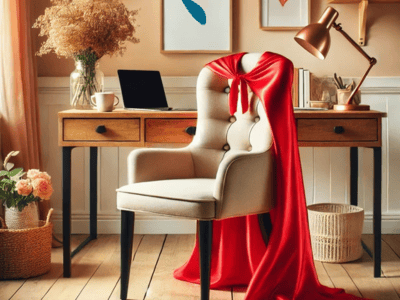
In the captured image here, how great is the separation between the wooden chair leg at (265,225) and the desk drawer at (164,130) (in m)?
0.51

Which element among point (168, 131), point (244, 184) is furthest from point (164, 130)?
point (244, 184)

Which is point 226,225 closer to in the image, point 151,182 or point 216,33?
point 151,182

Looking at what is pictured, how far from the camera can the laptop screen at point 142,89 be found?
2676mm

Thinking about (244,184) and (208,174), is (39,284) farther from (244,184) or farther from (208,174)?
(244,184)

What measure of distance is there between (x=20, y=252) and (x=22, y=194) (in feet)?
0.84

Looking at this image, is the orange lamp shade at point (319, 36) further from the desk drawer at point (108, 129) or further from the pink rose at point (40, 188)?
the pink rose at point (40, 188)

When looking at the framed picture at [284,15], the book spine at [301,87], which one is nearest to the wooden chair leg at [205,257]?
the book spine at [301,87]

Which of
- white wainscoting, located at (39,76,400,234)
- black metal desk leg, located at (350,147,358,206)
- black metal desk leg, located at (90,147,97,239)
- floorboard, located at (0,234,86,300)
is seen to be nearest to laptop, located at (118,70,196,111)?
white wainscoting, located at (39,76,400,234)

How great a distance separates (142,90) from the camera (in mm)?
2760

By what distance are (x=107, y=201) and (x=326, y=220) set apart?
1.29 metres

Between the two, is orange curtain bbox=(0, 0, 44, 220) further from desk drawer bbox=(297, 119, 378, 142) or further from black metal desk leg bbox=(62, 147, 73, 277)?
desk drawer bbox=(297, 119, 378, 142)

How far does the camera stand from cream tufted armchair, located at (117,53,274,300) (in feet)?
6.28

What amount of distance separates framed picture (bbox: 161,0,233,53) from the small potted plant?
107 cm

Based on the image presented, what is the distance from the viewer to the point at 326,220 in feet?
8.61
